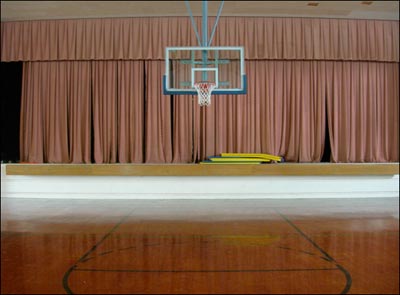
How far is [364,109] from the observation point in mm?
8414

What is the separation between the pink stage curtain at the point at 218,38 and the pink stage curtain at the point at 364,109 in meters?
0.37

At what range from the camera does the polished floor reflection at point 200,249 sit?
271 centimetres

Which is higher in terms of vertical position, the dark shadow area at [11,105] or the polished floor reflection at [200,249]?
the dark shadow area at [11,105]

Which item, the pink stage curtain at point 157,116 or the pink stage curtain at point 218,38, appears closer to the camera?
the pink stage curtain at point 218,38

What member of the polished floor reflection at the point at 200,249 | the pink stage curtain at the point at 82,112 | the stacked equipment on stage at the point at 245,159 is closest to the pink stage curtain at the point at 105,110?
the pink stage curtain at the point at 82,112

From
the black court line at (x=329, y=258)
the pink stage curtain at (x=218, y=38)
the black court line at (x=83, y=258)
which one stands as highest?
the pink stage curtain at (x=218, y=38)

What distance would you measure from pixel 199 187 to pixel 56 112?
321 centimetres

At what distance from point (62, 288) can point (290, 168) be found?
17.2ft

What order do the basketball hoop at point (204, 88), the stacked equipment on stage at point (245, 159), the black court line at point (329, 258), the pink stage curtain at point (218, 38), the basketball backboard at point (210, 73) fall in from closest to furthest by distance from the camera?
the black court line at point (329, 258) < the basketball hoop at point (204, 88) < the basketball backboard at point (210, 73) < the stacked equipment on stage at point (245, 159) < the pink stage curtain at point (218, 38)

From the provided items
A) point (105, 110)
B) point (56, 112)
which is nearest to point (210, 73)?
point (105, 110)

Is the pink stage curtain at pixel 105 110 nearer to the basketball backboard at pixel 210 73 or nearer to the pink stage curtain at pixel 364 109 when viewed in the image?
the basketball backboard at pixel 210 73

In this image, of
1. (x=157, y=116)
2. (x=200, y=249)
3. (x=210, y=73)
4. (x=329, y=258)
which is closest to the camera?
(x=329, y=258)

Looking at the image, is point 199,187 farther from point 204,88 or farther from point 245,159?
point 204,88

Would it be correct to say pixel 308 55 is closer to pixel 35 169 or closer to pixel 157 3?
pixel 157 3
